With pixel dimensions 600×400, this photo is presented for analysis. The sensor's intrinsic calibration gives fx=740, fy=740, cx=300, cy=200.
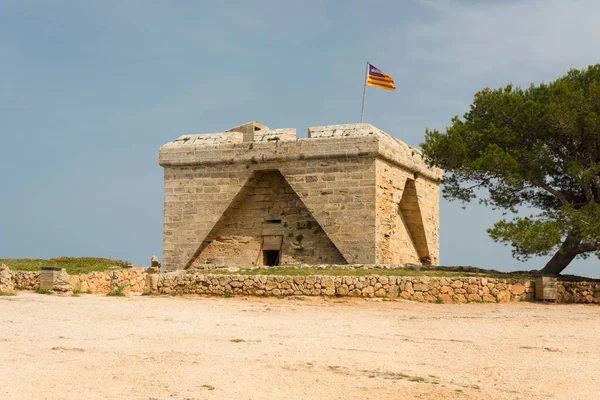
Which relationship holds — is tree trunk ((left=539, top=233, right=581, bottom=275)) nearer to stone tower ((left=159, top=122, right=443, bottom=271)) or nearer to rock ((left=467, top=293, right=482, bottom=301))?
rock ((left=467, top=293, right=482, bottom=301))

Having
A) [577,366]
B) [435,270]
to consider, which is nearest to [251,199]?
[435,270]

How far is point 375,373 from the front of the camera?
23.8 feet

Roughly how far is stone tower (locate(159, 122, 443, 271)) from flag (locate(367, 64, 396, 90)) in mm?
1486

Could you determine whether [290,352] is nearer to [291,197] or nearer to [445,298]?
[445,298]

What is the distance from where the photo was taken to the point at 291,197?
2145cm

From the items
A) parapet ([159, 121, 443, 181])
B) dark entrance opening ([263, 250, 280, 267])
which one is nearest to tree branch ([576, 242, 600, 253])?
parapet ([159, 121, 443, 181])

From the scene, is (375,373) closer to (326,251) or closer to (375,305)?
(375,305)

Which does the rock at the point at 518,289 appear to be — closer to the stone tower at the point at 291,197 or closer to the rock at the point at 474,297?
the rock at the point at 474,297

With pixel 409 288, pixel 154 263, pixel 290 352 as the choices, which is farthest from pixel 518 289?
pixel 154 263

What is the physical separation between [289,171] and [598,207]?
26.9ft

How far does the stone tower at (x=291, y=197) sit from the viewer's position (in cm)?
1989

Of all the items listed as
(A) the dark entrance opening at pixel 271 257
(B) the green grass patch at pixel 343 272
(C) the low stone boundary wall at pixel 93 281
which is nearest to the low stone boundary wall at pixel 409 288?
(B) the green grass patch at pixel 343 272

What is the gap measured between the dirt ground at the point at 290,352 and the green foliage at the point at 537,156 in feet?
11.5

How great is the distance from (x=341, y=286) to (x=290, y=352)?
6887 mm
